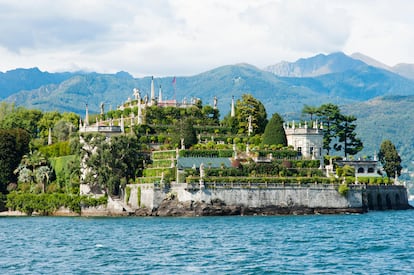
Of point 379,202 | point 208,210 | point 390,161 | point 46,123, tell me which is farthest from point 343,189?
point 46,123

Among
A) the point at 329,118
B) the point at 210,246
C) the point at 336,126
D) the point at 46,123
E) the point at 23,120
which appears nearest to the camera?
the point at 210,246

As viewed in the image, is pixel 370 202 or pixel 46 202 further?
pixel 370 202

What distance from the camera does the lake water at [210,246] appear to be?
177 ft

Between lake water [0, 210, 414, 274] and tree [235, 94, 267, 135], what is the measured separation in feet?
124

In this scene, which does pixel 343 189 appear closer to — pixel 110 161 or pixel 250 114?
pixel 110 161

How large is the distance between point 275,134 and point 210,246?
174 feet

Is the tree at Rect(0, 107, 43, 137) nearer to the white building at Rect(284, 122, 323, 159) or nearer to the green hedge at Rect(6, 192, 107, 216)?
the green hedge at Rect(6, 192, 107, 216)

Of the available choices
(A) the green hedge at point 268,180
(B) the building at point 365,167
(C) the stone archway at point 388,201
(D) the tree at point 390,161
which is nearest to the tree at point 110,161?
(A) the green hedge at point 268,180

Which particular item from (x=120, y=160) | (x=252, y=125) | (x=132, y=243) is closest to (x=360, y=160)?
(x=252, y=125)

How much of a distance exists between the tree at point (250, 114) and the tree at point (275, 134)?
11189 mm

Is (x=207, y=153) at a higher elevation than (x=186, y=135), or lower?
A: lower

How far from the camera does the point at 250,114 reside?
132m

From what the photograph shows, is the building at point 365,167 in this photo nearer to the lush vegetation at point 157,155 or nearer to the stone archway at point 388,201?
the stone archway at point 388,201

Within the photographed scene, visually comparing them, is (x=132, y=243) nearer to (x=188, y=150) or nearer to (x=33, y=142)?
(x=188, y=150)
